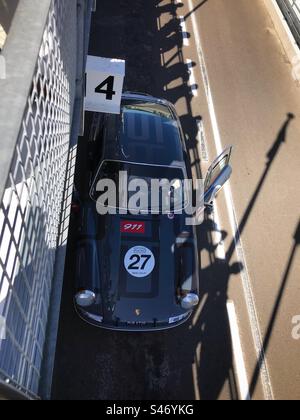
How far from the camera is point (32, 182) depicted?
7.98ft

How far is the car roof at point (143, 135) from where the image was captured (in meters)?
5.38

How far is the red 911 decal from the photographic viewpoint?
5.05 m

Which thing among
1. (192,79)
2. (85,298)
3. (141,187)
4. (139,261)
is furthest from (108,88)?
(192,79)

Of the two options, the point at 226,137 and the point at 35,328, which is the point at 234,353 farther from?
the point at 226,137

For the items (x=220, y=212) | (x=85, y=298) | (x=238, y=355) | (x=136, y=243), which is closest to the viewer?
(x=85, y=298)

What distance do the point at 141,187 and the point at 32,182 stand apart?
9.22ft

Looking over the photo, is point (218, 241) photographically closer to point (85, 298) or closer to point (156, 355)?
point (156, 355)

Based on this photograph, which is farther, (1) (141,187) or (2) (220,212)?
(2) (220,212)

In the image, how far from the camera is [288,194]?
23.2ft

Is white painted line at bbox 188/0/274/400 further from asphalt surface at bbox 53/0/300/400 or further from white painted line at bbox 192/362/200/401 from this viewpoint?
white painted line at bbox 192/362/200/401

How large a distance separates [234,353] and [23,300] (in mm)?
3756
